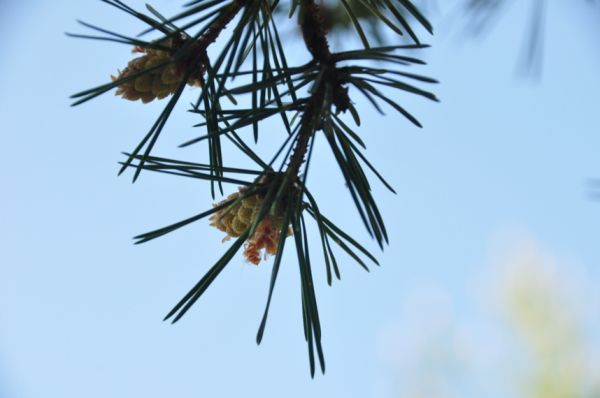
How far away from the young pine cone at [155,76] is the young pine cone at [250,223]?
0.11 m

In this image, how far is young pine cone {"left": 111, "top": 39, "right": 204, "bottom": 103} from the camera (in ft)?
1.79

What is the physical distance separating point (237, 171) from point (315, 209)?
83mm

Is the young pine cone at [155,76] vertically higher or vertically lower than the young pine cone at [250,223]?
higher

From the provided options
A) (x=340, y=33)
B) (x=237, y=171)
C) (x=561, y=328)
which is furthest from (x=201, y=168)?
(x=561, y=328)

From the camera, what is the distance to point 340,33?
1289 millimetres

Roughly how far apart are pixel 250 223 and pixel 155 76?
153 mm

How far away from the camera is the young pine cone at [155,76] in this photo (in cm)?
54

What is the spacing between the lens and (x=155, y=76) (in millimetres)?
548

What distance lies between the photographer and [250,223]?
0.53m

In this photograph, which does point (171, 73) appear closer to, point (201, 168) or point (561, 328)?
point (201, 168)

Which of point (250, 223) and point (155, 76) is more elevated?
point (155, 76)

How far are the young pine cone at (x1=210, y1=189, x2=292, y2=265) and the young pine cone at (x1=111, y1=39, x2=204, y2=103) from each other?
4.4 inches

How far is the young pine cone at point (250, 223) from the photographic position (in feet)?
1.76

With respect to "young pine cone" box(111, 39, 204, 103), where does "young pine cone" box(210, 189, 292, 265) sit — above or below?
below
